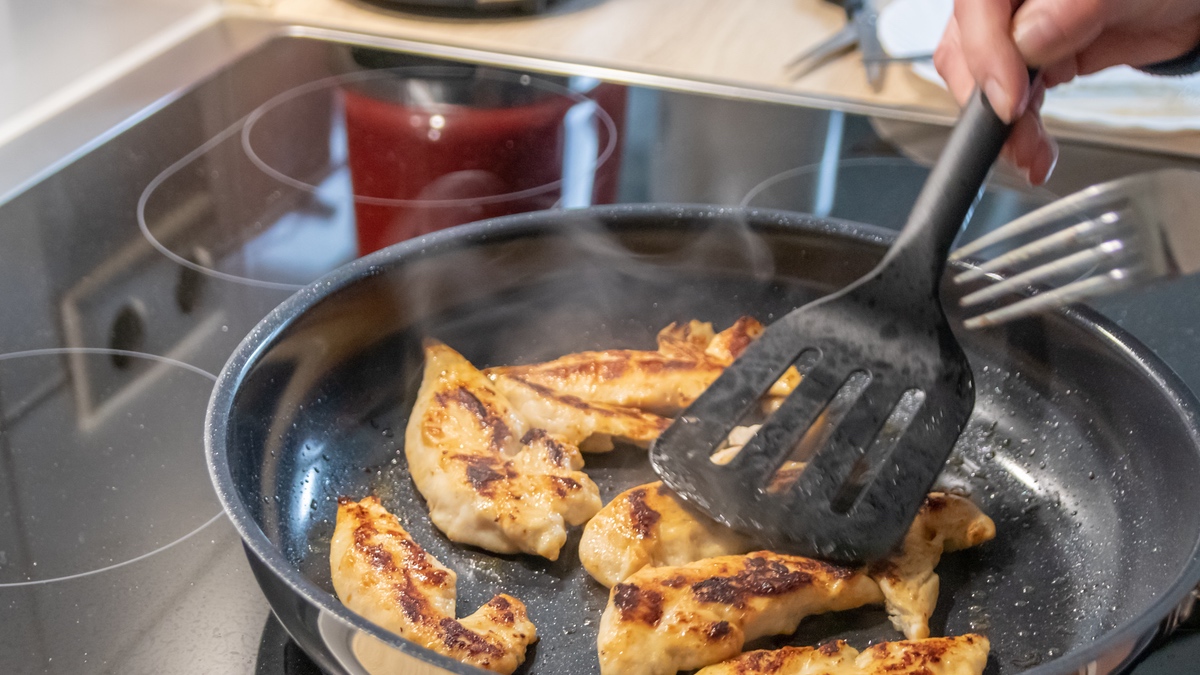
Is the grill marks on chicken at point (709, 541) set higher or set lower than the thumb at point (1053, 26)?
lower

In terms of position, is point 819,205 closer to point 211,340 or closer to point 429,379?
point 429,379

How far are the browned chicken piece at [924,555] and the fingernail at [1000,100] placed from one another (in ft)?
1.15

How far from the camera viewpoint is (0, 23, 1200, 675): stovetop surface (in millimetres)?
841

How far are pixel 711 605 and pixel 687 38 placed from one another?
4.26 feet

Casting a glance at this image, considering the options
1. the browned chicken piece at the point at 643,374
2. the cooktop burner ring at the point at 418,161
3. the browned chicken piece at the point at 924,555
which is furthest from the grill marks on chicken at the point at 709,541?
the cooktop burner ring at the point at 418,161

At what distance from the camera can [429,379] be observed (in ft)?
3.44

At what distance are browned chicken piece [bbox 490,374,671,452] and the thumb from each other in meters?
0.50

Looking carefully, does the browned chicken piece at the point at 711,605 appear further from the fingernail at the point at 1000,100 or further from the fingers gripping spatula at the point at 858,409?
the fingernail at the point at 1000,100

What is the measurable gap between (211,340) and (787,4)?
1362mm

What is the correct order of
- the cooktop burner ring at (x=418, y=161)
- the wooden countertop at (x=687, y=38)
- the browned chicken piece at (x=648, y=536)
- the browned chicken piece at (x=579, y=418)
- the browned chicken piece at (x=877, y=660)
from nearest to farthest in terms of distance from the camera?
the browned chicken piece at (x=877, y=660)
the browned chicken piece at (x=648, y=536)
the browned chicken piece at (x=579, y=418)
the cooktop burner ring at (x=418, y=161)
the wooden countertop at (x=687, y=38)

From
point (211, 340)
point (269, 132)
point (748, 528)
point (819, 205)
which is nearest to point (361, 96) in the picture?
point (269, 132)

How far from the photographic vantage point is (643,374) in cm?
109

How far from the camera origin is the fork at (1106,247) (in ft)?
3.19

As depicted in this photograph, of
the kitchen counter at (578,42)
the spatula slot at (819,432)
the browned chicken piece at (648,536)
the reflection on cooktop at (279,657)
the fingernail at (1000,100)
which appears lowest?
the reflection on cooktop at (279,657)
